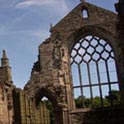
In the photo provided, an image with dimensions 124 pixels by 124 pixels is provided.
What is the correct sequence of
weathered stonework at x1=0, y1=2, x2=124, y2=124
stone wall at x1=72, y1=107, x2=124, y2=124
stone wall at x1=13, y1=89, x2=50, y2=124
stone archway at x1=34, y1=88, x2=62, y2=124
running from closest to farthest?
stone wall at x1=13, y1=89, x2=50, y2=124 < stone wall at x1=72, y1=107, x2=124, y2=124 < weathered stonework at x1=0, y1=2, x2=124, y2=124 < stone archway at x1=34, y1=88, x2=62, y2=124

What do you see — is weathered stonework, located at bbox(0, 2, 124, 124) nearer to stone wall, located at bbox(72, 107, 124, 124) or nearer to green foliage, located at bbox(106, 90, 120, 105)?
stone wall, located at bbox(72, 107, 124, 124)

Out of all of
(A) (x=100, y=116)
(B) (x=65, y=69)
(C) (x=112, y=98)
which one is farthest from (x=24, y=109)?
(C) (x=112, y=98)

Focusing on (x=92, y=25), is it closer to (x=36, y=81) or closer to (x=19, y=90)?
(x=36, y=81)

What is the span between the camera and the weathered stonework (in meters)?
18.0

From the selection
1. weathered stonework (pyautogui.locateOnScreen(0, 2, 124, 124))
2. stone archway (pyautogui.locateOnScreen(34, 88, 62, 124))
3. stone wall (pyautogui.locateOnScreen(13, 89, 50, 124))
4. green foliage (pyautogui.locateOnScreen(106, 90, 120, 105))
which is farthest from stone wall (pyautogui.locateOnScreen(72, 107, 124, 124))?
stone wall (pyautogui.locateOnScreen(13, 89, 50, 124))

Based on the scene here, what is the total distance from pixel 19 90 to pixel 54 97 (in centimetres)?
319

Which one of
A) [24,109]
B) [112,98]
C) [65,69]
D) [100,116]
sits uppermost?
[65,69]

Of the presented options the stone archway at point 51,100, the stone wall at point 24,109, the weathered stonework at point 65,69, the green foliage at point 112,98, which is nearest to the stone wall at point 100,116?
the weathered stonework at point 65,69

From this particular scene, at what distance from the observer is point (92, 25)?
63.6 ft

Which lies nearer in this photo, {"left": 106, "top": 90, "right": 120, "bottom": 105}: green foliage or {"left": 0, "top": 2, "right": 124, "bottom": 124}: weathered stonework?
{"left": 106, "top": 90, "right": 120, "bottom": 105}: green foliage

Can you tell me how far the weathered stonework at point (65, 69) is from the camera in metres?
18.0

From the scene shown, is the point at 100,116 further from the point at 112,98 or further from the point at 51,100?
the point at 51,100

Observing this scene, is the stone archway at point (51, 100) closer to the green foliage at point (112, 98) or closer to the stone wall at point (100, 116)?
the stone wall at point (100, 116)

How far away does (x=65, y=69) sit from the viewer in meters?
19.1
